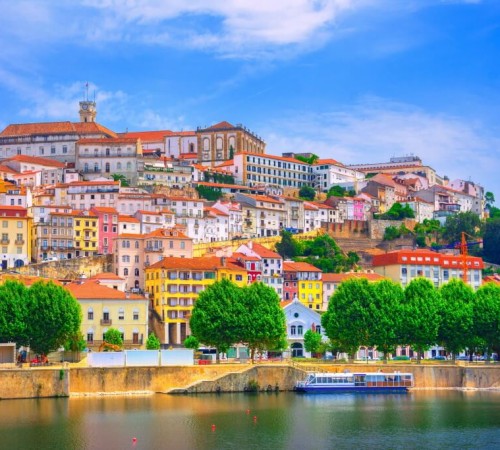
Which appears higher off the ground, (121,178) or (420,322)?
(121,178)

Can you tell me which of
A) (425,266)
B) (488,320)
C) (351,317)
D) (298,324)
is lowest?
(488,320)

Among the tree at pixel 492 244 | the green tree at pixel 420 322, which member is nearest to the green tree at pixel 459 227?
the tree at pixel 492 244

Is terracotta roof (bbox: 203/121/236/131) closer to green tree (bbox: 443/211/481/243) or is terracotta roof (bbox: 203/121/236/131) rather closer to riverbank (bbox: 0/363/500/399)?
green tree (bbox: 443/211/481/243)

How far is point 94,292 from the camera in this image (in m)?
93.3

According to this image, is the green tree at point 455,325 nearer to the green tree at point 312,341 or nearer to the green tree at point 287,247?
the green tree at point 312,341

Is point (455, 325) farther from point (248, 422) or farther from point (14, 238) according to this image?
point (14, 238)

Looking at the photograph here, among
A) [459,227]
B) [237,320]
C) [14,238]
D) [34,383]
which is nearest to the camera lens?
[34,383]

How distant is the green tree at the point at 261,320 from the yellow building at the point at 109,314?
13.3 metres

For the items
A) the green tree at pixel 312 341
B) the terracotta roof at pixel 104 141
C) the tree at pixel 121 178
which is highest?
the terracotta roof at pixel 104 141

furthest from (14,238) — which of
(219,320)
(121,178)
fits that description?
(219,320)

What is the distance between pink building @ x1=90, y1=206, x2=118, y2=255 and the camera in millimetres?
118438

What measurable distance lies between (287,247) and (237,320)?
50.1 m

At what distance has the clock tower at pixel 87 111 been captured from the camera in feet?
604

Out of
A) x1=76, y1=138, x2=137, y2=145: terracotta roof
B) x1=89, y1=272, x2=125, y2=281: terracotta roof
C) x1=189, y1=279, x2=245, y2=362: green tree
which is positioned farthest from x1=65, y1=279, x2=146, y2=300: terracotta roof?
x1=76, y1=138, x2=137, y2=145: terracotta roof
